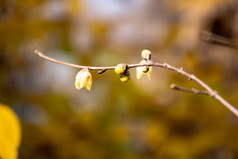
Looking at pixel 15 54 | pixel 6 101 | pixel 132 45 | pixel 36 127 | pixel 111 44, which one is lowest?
pixel 36 127

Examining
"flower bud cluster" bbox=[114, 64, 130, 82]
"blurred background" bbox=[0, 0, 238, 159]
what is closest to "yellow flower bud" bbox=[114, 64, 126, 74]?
"flower bud cluster" bbox=[114, 64, 130, 82]

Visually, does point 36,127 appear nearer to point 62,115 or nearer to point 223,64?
point 62,115

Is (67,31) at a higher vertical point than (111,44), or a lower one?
lower

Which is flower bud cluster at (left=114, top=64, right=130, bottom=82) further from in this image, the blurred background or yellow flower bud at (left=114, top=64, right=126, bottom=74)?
the blurred background

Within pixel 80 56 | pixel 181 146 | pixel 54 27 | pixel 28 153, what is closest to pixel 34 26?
pixel 54 27

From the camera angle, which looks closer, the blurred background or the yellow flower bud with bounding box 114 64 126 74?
the yellow flower bud with bounding box 114 64 126 74

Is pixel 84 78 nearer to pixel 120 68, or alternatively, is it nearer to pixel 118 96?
pixel 120 68

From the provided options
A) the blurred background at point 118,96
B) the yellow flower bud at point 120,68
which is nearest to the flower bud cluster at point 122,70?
the yellow flower bud at point 120,68

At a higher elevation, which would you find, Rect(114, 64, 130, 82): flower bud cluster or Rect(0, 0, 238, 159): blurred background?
Rect(0, 0, 238, 159): blurred background

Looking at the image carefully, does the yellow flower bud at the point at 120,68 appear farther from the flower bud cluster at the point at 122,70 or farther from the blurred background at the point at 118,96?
the blurred background at the point at 118,96
